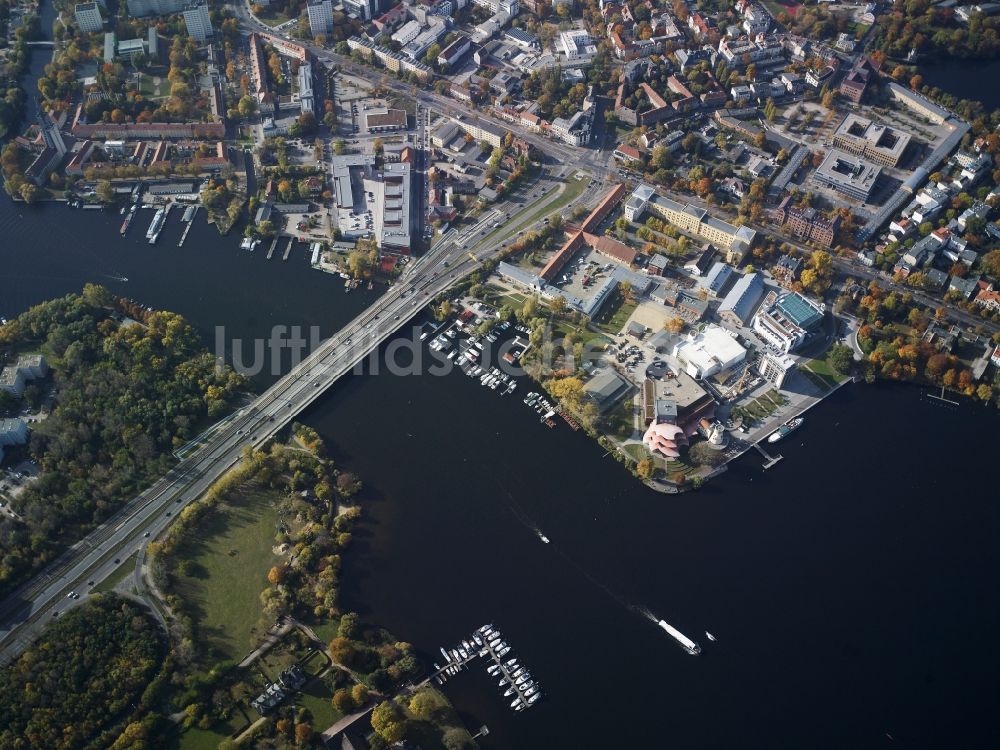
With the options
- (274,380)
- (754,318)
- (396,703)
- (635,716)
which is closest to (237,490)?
(274,380)

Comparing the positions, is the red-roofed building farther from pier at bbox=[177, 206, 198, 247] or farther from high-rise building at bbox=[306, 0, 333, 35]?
pier at bbox=[177, 206, 198, 247]

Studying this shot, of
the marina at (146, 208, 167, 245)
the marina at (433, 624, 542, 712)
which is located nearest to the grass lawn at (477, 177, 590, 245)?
the marina at (146, 208, 167, 245)

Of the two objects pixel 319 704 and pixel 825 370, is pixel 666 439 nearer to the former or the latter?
pixel 825 370

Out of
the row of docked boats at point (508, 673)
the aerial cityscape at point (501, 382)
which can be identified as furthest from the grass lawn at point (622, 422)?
the row of docked boats at point (508, 673)

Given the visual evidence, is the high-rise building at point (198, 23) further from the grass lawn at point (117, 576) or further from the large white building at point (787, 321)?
the large white building at point (787, 321)

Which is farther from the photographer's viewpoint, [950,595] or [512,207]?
[512,207]

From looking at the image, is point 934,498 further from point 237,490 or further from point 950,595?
point 237,490

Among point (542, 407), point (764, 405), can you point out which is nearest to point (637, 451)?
point (542, 407)
